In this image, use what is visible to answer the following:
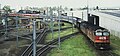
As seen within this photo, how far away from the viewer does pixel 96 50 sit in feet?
140

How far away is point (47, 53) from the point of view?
42031 mm

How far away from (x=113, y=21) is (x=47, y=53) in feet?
88.5

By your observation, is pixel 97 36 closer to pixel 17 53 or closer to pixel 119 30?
pixel 17 53

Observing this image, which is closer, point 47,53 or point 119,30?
point 47,53

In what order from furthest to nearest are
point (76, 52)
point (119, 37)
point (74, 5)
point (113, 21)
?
→ point (74, 5) → point (113, 21) → point (119, 37) → point (76, 52)

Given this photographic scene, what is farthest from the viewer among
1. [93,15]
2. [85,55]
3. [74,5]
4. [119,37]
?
[74,5]

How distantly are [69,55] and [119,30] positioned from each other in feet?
72.5

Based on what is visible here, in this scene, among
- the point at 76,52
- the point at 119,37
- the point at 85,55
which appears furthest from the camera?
the point at 119,37

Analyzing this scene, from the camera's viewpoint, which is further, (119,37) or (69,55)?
(119,37)

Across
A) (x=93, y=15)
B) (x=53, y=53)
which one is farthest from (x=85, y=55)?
(x=93, y=15)

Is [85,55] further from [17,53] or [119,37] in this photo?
[119,37]

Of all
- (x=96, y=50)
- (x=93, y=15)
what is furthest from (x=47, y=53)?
(x=93, y=15)

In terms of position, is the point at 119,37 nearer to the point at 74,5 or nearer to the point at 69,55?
the point at 69,55

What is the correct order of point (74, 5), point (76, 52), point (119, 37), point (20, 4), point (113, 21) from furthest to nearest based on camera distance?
point (74, 5), point (20, 4), point (113, 21), point (119, 37), point (76, 52)
